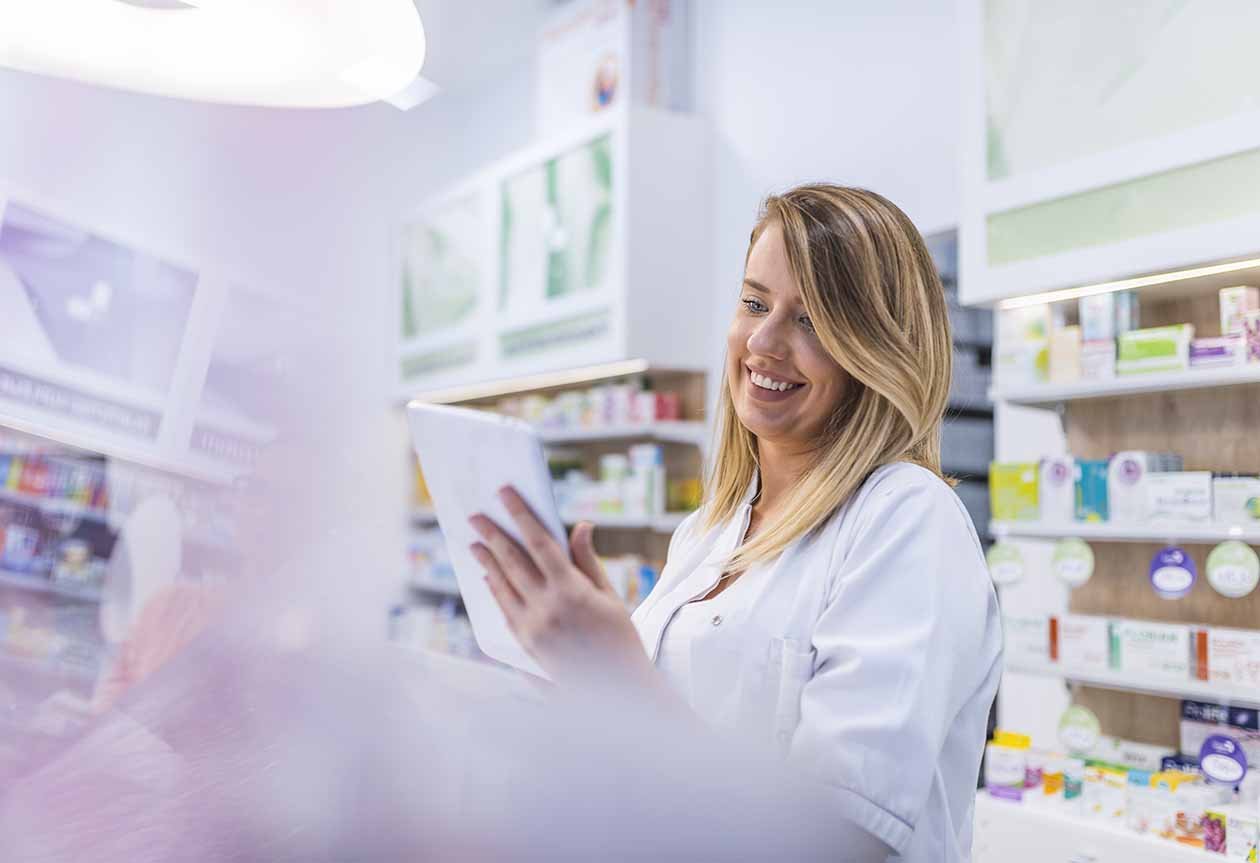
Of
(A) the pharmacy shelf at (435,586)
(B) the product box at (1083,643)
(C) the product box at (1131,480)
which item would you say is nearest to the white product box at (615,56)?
(A) the pharmacy shelf at (435,586)

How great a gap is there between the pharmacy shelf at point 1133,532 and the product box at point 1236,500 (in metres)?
0.02

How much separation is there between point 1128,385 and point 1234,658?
0.61 m

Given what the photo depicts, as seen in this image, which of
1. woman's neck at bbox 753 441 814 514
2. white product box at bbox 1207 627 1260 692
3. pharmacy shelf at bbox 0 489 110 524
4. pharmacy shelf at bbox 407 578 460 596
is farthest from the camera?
pharmacy shelf at bbox 407 578 460 596

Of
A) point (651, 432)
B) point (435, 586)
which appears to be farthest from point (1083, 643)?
point (435, 586)

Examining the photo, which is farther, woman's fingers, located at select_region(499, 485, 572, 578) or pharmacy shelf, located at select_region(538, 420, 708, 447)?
pharmacy shelf, located at select_region(538, 420, 708, 447)

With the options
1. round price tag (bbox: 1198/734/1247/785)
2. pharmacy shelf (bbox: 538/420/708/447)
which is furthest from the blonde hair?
pharmacy shelf (bbox: 538/420/708/447)

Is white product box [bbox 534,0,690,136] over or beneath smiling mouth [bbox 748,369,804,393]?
over

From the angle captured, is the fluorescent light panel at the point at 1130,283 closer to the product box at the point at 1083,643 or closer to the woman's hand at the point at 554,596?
the product box at the point at 1083,643

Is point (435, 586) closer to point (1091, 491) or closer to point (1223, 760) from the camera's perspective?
point (1091, 491)

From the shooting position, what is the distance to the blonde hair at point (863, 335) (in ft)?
3.60

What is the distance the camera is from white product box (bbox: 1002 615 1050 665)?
259 cm

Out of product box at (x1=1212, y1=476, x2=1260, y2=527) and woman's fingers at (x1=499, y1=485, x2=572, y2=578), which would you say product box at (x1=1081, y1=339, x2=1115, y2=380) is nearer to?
product box at (x1=1212, y1=476, x2=1260, y2=527)

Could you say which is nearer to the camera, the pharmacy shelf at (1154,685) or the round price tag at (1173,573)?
the pharmacy shelf at (1154,685)

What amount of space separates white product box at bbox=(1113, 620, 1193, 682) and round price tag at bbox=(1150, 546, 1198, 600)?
80 mm
